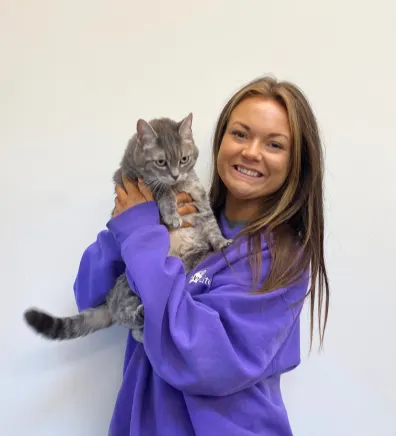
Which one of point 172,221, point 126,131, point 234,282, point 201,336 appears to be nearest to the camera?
point 201,336

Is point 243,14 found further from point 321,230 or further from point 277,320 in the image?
point 277,320

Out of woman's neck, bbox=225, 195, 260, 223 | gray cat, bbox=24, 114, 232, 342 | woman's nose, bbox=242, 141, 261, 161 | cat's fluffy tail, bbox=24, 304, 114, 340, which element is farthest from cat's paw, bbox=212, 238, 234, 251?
cat's fluffy tail, bbox=24, 304, 114, 340

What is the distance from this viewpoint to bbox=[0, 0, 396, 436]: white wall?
1.30 meters

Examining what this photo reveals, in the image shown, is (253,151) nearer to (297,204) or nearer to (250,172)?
(250,172)

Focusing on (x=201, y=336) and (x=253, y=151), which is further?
(x=253, y=151)

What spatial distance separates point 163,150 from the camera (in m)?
1.11

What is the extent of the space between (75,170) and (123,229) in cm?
38

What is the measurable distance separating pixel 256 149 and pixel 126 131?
0.45 m

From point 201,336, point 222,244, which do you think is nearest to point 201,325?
point 201,336

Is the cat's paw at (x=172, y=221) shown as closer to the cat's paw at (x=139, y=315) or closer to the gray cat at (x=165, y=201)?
the gray cat at (x=165, y=201)

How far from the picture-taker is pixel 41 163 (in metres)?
1.32

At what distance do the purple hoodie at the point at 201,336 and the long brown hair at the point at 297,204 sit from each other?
0.05 metres

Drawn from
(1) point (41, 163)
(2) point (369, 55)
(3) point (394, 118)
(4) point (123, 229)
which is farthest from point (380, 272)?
(1) point (41, 163)

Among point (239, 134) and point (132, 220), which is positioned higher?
point (239, 134)
